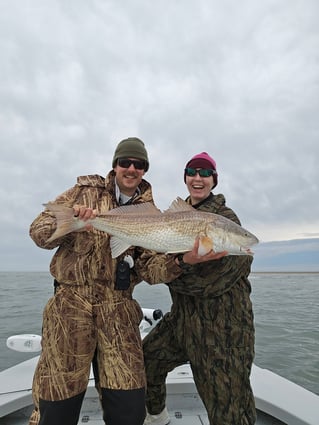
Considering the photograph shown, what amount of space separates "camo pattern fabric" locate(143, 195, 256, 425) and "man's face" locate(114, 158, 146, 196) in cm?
87

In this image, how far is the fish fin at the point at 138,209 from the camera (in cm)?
364

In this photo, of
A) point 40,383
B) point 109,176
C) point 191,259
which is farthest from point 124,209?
point 40,383

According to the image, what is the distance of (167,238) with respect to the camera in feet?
11.7

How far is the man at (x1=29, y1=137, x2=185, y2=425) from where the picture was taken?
10.0 feet

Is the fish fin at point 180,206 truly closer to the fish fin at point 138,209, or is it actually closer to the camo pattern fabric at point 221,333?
the fish fin at point 138,209

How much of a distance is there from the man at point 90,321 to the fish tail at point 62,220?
0.09 metres

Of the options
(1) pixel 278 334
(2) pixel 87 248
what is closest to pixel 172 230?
(2) pixel 87 248

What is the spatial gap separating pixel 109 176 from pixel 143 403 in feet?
7.98

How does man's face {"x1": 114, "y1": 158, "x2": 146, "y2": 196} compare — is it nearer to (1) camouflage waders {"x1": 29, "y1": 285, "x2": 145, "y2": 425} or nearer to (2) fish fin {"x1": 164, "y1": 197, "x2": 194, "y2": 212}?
(2) fish fin {"x1": 164, "y1": 197, "x2": 194, "y2": 212}

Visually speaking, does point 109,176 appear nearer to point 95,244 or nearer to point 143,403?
point 95,244

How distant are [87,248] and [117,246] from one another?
1.07 ft

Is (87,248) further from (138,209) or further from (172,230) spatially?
(172,230)

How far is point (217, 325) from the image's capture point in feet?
12.0

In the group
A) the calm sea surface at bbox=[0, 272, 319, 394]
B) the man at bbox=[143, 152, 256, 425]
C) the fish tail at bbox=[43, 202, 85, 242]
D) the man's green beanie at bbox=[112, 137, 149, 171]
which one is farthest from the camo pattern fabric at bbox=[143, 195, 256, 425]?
the calm sea surface at bbox=[0, 272, 319, 394]
